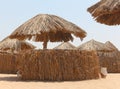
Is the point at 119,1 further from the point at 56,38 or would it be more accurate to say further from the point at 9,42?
the point at 9,42

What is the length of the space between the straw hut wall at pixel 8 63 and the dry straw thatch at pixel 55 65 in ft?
17.2

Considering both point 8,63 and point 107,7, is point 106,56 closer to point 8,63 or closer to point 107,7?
point 8,63

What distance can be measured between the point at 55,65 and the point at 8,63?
256 inches

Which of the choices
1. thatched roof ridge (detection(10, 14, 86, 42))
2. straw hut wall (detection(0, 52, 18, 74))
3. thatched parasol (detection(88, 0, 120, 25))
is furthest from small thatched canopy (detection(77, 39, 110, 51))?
thatched parasol (detection(88, 0, 120, 25))

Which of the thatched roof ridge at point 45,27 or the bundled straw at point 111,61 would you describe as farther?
the bundled straw at point 111,61

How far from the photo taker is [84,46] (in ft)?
81.5

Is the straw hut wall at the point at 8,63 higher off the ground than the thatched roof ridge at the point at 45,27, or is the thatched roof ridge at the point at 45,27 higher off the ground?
the thatched roof ridge at the point at 45,27

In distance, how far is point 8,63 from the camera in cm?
1978

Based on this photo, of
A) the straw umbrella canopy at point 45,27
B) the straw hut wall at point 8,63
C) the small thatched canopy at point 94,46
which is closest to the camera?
the straw umbrella canopy at point 45,27

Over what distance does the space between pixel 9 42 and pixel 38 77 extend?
11077 millimetres

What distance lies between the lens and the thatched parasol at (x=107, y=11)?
7891 millimetres

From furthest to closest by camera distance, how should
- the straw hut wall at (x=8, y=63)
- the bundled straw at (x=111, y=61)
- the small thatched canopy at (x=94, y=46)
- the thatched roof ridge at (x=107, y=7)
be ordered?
the small thatched canopy at (x=94, y=46) < the bundled straw at (x=111, y=61) < the straw hut wall at (x=8, y=63) < the thatched roof ridge at (x=107, y=7)

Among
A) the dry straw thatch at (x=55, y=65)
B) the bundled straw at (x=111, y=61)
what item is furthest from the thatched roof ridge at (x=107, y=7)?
the bundled straw at (x=111, y=61)

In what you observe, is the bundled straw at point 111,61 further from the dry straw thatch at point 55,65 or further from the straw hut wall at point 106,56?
the dry straw thatch at point 55,65
